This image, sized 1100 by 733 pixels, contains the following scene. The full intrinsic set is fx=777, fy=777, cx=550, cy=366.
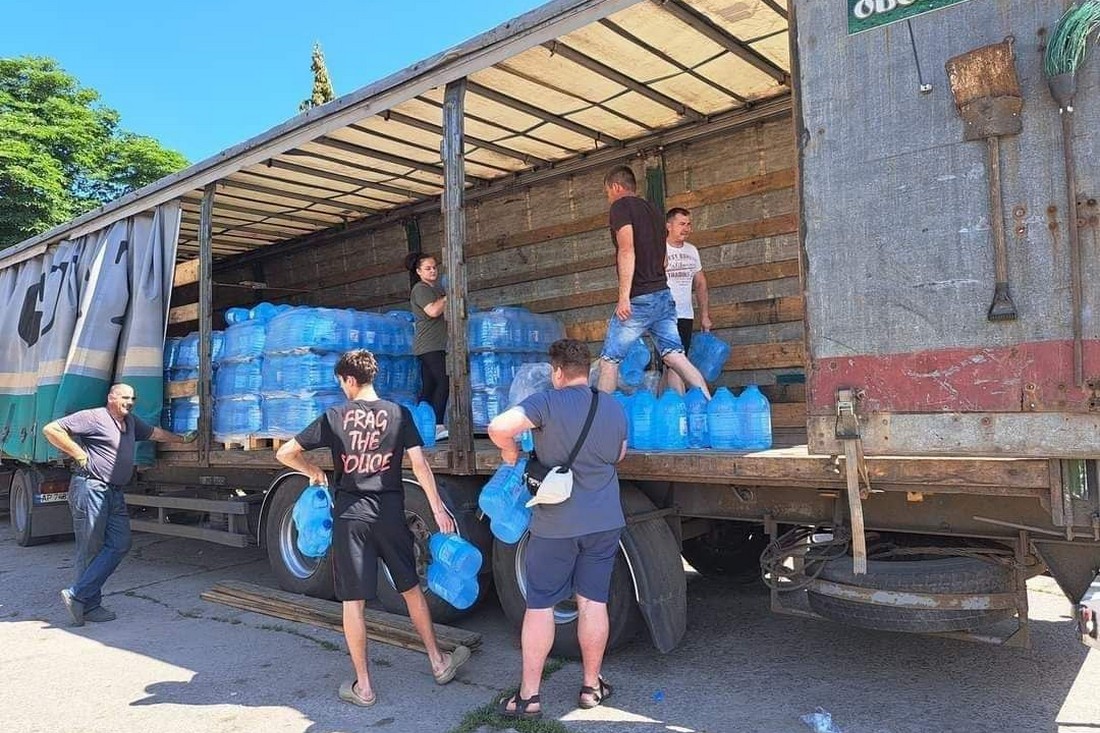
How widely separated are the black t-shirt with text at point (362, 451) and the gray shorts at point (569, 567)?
0.90 metres

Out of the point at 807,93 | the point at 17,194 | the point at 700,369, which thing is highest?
the point at 17,194

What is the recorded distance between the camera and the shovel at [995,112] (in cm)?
283

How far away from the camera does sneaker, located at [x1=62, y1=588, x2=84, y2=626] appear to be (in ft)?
18.7

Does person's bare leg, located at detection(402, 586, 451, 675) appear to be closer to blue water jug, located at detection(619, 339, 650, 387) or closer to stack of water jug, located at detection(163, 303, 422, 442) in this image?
stack of water jug, located at detection(163, 303, 422, 442)

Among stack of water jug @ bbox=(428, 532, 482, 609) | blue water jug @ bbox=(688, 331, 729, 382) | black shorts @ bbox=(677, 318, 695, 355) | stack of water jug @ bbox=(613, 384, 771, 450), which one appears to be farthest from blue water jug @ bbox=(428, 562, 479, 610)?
blue water jug @ bbox=(688, 331, 729, 382)

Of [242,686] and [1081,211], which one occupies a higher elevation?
[1081,211]

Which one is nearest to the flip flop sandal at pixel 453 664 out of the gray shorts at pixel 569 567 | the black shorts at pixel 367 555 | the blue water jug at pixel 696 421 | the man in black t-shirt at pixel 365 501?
the man in black t-shirt at pixel 365 501

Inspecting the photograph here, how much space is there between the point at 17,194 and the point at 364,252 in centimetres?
1320

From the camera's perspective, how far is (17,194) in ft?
59.0

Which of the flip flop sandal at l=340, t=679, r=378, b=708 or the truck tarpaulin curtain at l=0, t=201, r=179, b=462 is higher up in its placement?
the truck tarpaulin curtain at l=0, t=201, r=179, b=462

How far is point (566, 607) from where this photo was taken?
4496 millimetres

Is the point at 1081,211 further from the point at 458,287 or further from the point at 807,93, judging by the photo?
the point at 458,287

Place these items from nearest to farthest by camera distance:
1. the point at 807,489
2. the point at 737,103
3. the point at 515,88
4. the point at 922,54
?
the point at 922,54 → the point at 807,489 → the point at 515,88 → the point at 737,103

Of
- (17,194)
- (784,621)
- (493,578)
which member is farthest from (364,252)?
(17,194)
